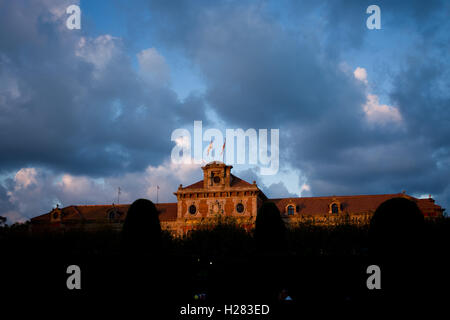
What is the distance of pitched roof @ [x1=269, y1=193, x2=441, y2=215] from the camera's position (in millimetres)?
51344

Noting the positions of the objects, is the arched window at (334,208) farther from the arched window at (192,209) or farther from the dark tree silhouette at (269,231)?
the dark tree silhouette at (269,231)

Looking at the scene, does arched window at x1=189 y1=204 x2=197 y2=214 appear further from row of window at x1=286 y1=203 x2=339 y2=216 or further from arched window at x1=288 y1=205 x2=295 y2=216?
arched window at x1=288 y1=205 x2=295 y2=216

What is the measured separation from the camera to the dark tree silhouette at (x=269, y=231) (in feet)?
90.2

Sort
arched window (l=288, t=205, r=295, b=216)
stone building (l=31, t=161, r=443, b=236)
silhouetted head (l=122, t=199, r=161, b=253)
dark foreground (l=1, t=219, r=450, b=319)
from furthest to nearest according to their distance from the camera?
arched window (l=288, t=205, r=295, b=216), stone building (l=31, t=161, r=443, b=236), silhouetted head (l=122, t=199, r=161, b=253), dark foreground (l=1, t=219, r=450, b=319)

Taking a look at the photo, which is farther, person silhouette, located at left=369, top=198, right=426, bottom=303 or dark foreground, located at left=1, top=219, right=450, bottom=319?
dark foreground, located at left=1, top=219, right=450, bottom=319

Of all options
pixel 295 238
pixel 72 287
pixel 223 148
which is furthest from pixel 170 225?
pixel 72 287

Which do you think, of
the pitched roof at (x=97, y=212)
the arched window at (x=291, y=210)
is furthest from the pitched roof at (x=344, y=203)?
the pitched roof at (x=97, y=212)

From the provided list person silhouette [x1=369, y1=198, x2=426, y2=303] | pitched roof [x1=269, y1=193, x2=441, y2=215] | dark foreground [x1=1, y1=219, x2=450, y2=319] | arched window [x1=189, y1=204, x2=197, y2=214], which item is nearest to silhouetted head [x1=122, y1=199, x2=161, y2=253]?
dark foreground [x1=1, y1=219, x2=450, y2=319]

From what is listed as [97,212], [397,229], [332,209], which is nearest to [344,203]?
[332,209]

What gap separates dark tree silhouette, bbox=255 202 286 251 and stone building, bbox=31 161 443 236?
23.4 m

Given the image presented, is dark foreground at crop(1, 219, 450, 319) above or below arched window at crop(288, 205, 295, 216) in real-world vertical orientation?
below

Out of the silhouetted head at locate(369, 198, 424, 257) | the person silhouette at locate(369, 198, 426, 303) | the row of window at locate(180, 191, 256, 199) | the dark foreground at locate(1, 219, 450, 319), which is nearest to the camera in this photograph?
the person silhouette at locate(369, 198, 426, 303)

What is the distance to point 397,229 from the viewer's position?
65.0 feet
